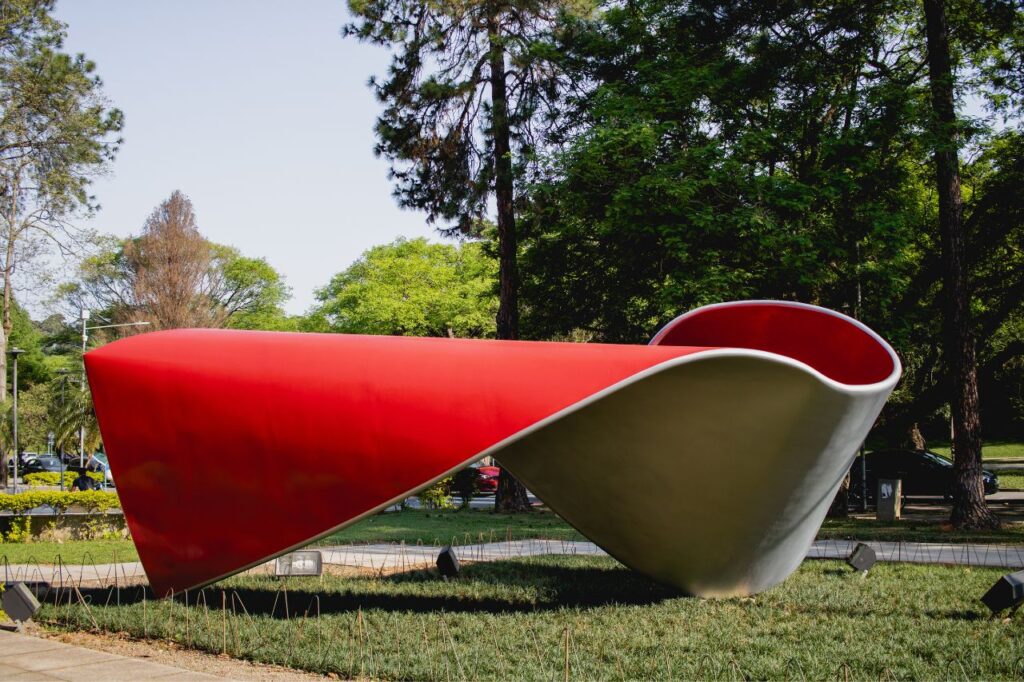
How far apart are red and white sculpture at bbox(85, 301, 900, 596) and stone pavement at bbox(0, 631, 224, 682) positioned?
983mm

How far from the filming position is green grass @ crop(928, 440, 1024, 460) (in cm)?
4339

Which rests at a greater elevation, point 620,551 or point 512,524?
point 620,551

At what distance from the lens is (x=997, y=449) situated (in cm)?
4562

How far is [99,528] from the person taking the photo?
1587 centimetres

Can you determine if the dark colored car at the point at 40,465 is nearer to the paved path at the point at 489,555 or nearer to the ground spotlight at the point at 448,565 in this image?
the paved path at the point at 489,555

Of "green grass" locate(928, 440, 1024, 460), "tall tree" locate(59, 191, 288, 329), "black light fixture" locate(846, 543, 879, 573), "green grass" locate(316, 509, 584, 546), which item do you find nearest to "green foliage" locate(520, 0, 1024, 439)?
"green grass" locate(316, 509, 584, 546)

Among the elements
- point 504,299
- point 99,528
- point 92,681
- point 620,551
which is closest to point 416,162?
point 504,299

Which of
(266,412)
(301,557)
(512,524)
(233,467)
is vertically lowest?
(512,524)

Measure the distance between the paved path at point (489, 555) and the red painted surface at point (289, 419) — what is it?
3.26 metres

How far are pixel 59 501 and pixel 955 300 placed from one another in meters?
16.6

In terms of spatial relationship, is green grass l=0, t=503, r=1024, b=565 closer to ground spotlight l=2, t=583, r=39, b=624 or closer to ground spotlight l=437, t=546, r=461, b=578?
ground spotlight l=437, t=546, r=461, b=578

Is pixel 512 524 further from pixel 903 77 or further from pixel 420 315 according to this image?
pixel 420 315

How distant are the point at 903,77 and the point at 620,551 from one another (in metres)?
14.3

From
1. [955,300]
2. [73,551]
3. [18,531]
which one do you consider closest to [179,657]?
[73,551]
